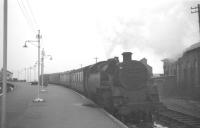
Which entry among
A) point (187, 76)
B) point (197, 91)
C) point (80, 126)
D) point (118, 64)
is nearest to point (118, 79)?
point (118, 64)

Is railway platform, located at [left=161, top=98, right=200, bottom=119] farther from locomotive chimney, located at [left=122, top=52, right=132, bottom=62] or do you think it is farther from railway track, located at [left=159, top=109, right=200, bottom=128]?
locomotive chimney, located at [left=122, top=52, right=132, bottom=62]

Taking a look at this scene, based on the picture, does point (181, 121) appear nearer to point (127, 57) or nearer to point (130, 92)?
point (130, 92)

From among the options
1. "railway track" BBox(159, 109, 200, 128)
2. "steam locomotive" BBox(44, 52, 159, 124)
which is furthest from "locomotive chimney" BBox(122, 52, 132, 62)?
"railway track" BBox(159, 109, 200, 128)

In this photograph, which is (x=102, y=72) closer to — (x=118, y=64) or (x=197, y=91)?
(x=118, y=64)

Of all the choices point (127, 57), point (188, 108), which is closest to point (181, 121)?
point (127, 57)

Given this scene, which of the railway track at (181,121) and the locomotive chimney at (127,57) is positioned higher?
the locomotive chimney at (127,57)

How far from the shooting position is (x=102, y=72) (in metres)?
18.3

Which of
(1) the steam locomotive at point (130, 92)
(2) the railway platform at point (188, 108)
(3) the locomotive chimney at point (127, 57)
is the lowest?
(2) the railway platform at point (188, 108)

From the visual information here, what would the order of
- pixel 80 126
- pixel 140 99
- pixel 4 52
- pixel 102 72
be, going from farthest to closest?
pixel 102 72 < pixel 140 99 < pixel 80 126 < pixel 4 52

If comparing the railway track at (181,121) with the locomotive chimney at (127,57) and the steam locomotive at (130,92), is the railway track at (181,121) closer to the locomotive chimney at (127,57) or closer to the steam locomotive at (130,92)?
the steam locomotive at (130,92)

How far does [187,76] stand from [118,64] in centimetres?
1936

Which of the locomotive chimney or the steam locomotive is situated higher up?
the locomotive chimney

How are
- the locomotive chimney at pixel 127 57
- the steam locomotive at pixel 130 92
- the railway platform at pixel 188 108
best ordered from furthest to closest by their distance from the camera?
the railway platform at pixel 188 108, the locomotive chimney at pixel 127 57, the steam locomotive at pixel 130 92

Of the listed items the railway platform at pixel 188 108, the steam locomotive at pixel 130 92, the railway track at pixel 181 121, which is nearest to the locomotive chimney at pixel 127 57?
the steam locomotive at pixel 130 92
